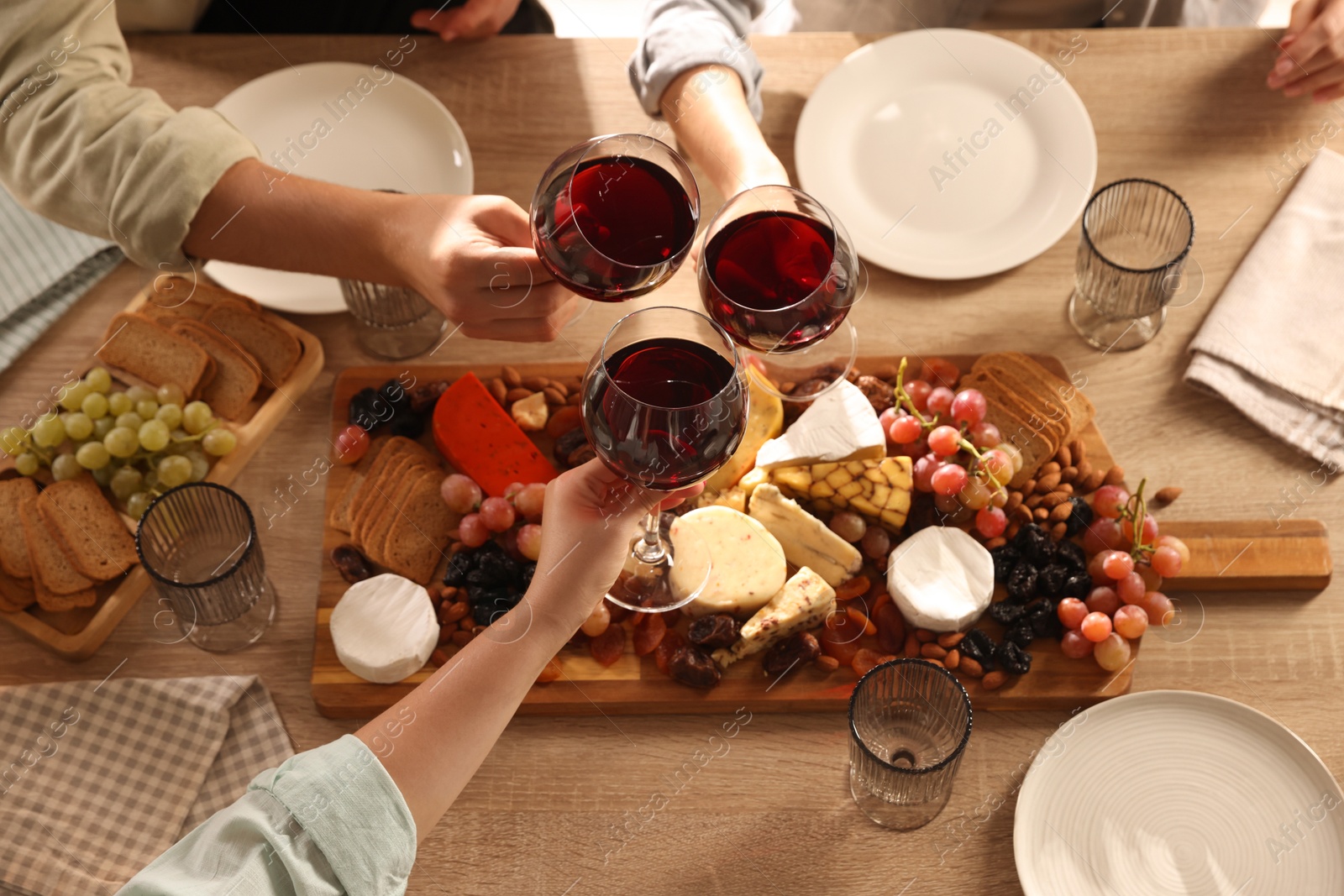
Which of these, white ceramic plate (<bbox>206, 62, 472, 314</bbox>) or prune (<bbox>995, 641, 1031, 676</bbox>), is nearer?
prune (<bbox>995, 641, 1031, 676</bbox>)

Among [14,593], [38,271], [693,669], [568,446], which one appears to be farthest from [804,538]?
[38,271]

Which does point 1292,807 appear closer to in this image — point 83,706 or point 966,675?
point 966,675

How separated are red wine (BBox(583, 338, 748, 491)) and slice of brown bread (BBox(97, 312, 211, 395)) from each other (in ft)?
2.15

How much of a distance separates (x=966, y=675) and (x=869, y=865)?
0.23 m

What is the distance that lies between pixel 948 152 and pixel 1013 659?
2.46ft

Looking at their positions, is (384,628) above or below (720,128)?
below

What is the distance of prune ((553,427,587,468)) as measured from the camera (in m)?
1.30

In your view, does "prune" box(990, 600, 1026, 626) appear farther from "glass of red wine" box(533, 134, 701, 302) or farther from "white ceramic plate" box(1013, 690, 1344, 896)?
"glass of red wine" box(533, 134, 701, 302)

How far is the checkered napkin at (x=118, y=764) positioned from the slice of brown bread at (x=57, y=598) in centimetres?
10

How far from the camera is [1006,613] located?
121cm

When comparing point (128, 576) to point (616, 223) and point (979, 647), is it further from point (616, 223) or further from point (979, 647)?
point (979, 647)

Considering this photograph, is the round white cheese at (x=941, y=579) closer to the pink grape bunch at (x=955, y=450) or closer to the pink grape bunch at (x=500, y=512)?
the pink grape bunch at (x=955, y=450)

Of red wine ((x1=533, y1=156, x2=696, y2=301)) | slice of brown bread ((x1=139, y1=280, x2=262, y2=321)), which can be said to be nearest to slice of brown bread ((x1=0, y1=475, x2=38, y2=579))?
slice of brown bread ((x1=139, y1=280, x2=262, y2=321))

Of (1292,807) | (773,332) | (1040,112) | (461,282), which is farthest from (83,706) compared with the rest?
(1040,112)
